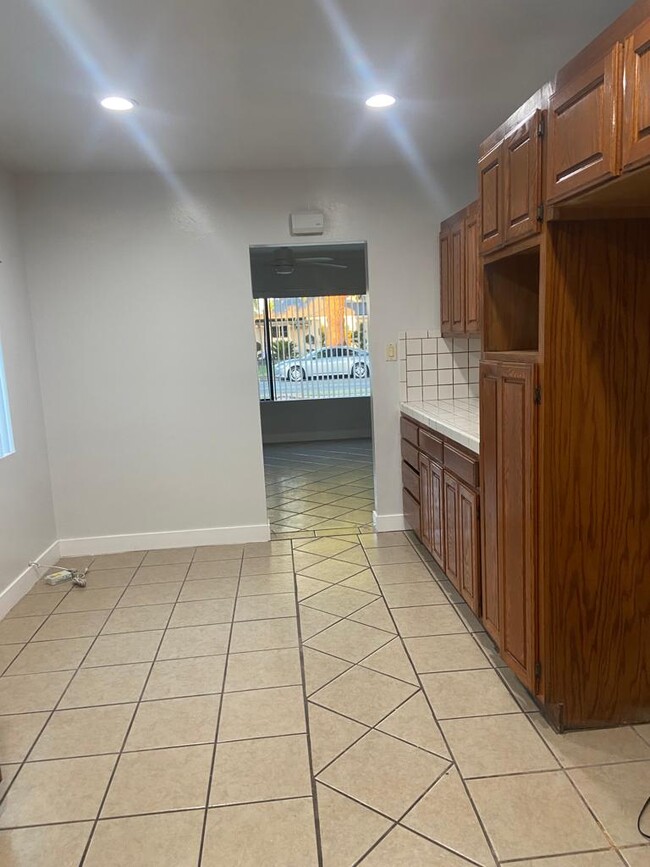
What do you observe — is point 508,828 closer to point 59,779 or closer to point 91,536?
point 59,779

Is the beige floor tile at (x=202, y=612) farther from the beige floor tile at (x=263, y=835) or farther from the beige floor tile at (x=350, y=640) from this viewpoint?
the beige floor tile at (x=263, y=835)

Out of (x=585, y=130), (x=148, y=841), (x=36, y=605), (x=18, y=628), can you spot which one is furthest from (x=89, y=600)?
(x=585, y=130)

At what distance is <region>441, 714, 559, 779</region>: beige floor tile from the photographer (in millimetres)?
1843

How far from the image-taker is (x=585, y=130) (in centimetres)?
155

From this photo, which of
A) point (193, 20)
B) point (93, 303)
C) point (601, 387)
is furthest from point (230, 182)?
point (601, 387)

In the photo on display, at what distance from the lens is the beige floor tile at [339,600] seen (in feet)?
9.84

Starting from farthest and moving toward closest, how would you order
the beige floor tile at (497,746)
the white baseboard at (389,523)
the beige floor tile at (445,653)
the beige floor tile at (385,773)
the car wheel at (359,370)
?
the car wheel at (359,370) < the white baseboard at (389,523) < the beige floor tile at (445,653) < the beige floor tile at (497,746) < the beige floor tile at (385,773)

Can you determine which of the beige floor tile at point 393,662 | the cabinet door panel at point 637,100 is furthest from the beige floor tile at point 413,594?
the cabinet door panel at point 637,100

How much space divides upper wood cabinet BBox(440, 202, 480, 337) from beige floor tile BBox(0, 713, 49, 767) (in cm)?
281

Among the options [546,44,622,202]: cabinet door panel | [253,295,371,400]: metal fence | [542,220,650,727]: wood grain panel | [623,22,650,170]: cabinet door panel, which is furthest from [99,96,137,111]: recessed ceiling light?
[253,295,371,400]: metal fence

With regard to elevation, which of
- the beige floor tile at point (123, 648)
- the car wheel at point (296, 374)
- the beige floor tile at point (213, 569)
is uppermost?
the car wheel at point (296, 374)

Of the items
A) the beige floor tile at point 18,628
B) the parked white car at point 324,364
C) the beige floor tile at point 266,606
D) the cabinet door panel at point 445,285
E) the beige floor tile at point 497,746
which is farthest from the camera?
the parked white car at point 324,364

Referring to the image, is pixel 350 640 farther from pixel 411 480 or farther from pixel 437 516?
pixel 411 480

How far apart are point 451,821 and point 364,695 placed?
650 millimetres
